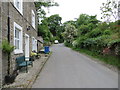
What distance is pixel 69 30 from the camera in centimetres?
3822

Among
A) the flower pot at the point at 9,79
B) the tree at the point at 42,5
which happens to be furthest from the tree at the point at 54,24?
the flower pot at the point at 9,79

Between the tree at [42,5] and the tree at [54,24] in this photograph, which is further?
the tree at [54,24]

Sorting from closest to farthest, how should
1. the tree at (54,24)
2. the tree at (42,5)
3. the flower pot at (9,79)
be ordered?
the flower pot at (9,79) < the tree at (42,5) < the tree at (54,24)

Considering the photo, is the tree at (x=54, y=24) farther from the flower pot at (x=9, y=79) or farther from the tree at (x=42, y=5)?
the flower pot at (x=9, y=79)

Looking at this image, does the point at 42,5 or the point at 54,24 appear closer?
the point at 42,5

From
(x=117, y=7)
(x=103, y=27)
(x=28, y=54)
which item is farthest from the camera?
(x=103, y=27)

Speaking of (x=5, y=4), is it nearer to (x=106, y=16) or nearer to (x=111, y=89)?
(x=111, y=89)

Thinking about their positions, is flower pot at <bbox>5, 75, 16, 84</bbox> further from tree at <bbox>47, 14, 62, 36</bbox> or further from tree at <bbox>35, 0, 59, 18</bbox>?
tree at <bbox>47, 14, 62, 36</bbox>

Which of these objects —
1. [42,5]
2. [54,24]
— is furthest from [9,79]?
[54,24]

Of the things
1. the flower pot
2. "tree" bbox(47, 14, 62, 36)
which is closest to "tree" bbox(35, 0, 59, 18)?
the flower pot

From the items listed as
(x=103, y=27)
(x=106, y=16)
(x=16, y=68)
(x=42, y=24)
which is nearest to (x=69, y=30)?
(x=42, y=24)

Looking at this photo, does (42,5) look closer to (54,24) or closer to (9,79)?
(9,79)

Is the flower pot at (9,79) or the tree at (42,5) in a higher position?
the tree at (42,5)

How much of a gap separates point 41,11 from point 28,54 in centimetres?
1845
